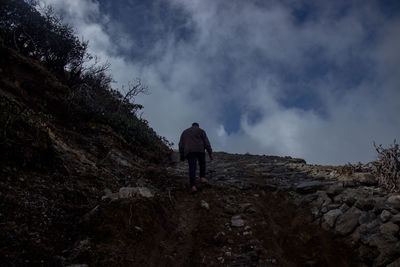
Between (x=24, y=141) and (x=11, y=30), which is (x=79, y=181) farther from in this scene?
(x=11, y=30)

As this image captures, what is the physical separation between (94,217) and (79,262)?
2.90 feet

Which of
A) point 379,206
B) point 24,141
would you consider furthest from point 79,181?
point 379,206

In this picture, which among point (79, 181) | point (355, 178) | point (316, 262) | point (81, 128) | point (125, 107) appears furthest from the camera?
point (125, 107)

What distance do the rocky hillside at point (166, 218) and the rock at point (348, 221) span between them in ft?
0.05

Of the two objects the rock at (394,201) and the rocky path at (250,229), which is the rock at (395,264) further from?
the rock at (394,201)

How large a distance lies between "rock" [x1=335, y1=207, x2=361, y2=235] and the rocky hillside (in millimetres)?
16

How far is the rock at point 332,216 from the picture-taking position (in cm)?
458

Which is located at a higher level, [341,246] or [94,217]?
[94,217]

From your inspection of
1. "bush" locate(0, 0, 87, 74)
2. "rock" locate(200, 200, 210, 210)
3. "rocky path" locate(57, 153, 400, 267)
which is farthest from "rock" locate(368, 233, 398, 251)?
"bush" locate(0, 0, 87, 74)

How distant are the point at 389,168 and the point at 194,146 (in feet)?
16.0

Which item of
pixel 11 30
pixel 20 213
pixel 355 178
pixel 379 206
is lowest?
pixel 20 213

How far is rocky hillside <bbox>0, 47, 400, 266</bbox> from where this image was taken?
3584 millimetres

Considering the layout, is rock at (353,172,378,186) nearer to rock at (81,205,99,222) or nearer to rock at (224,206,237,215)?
Answer: rock at (224,206,237,215)

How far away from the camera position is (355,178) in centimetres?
635
